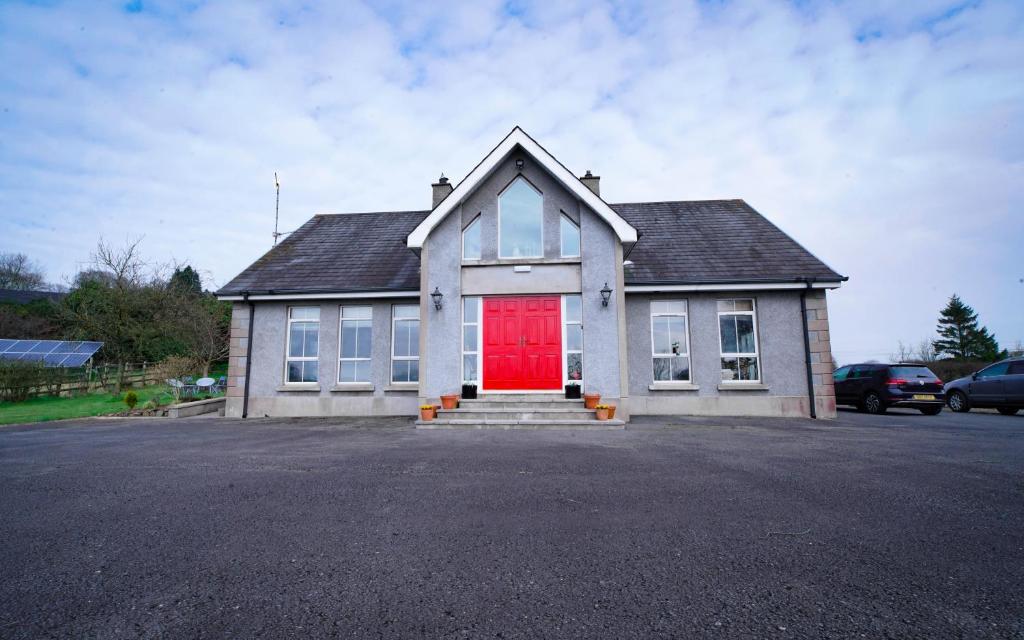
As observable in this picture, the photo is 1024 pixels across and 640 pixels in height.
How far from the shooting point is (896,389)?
13.1m

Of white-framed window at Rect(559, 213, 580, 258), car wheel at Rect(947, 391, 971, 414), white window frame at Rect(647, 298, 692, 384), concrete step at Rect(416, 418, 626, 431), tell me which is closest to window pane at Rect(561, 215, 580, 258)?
white-framed window at Rect(559, 213, 580, 258)

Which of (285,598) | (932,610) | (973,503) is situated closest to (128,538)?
(285,598)

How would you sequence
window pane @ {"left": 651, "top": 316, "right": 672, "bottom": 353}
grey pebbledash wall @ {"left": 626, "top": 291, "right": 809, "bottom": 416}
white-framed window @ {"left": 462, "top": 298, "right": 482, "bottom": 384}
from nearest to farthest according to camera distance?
white-framed window @ {"left": 462, "top": 298, "right": 482, "bottom": 384} < grey pebbledash wall @ {"left": 626, "top": 291, "right": 809, "bottom": 416} < window pane @ {"left": 651, "top": 316, "right": 672, "bottom": 353}

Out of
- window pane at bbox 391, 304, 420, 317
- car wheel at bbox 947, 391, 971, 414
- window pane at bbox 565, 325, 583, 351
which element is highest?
window pane at bbox 391, 304, 420, 317

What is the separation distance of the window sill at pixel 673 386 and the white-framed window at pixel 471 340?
4.81 metres

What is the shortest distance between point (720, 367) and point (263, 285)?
13.5m

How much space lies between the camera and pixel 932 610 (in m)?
2.20

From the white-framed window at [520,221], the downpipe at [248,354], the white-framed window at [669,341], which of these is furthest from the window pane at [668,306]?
the downpipe at [248,354]

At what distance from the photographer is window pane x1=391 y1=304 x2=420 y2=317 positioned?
13.0m

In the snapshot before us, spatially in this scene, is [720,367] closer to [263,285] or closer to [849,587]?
[849,587]

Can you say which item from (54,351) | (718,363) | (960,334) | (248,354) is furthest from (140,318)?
(960,334)

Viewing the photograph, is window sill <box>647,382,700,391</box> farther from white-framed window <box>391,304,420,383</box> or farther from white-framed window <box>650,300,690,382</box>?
white-framed window <box>391,304,420,383</box>

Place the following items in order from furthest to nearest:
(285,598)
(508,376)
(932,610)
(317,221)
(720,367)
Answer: (317,221)
(720,367)
(508,376)
(285,598)
(932,610)

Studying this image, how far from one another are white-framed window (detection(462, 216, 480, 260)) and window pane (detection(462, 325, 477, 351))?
6.03ft
